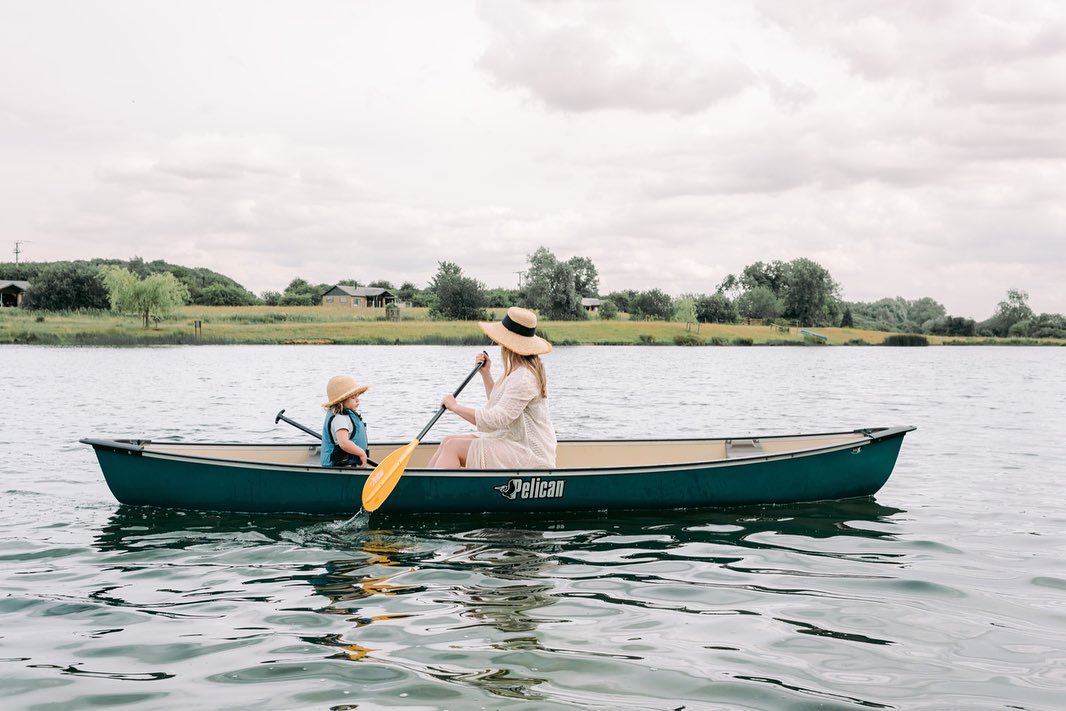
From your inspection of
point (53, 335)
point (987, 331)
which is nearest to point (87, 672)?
point (53, 335)

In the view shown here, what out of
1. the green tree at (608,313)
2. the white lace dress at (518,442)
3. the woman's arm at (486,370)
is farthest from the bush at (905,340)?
the white lace dress at (518,442)

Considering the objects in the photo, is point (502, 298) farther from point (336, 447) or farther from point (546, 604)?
point (546, 604)

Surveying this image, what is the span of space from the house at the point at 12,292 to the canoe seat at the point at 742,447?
100844 mm

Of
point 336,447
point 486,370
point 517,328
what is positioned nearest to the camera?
point 517,328

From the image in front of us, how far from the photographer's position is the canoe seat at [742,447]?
34.1 ft

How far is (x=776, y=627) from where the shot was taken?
18.4 ft

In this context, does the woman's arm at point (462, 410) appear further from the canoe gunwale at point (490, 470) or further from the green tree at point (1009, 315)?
the green tree at point (1009, 315)

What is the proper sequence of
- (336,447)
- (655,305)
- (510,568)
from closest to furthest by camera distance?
(510,568) → (336,447) → (655,305)

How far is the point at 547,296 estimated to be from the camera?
→ 302ft

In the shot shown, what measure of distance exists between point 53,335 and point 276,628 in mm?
63527

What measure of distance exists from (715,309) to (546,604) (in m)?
104

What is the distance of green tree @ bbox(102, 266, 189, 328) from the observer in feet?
237

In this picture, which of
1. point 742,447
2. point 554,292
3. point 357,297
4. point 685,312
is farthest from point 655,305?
point 742,447

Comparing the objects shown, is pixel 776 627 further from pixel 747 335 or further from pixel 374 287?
pixel 374 287
